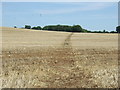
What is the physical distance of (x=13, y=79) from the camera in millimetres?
8734

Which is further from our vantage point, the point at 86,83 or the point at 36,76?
the point at 36,76

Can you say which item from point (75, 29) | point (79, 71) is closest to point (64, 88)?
point (79, 71)

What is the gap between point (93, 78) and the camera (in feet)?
30.9

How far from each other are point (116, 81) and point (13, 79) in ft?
11.8

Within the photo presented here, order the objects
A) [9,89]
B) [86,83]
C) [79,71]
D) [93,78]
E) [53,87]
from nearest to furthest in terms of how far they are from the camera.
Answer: [9,89] → [53,87] → [86,83] → [93,78] → [79,71]

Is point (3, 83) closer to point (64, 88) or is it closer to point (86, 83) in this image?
point (64, 88)

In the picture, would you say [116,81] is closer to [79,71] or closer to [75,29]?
[79,71]

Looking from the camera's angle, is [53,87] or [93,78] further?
[93,78]

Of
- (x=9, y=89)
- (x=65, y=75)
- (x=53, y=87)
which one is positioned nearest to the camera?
(x=9, y=89)

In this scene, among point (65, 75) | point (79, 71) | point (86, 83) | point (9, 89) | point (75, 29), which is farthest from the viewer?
point (75, 29)

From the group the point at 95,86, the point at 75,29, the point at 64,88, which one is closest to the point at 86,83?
the point at 95,86

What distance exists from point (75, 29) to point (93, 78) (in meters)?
117

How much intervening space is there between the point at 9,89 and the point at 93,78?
340 centimetres

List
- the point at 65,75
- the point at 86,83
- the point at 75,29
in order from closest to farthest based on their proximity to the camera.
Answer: the point at 86,83 → the point at 65,75 → the point at 75,29
